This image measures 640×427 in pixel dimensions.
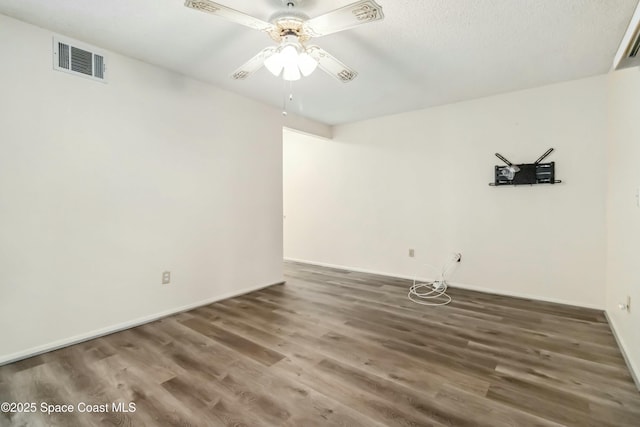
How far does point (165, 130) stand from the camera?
2.83m

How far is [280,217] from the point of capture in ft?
13.3

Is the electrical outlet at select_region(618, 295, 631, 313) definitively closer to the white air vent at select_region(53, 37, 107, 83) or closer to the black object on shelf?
the black object on shelf

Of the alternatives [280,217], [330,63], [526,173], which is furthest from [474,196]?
[330,63]

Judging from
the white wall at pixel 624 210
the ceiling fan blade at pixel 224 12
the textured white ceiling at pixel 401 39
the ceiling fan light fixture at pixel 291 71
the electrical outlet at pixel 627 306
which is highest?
the textured white ceiling at pixel 401 39

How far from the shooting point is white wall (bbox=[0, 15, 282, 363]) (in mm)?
2068

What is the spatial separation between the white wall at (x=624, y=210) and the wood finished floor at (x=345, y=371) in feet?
0.74

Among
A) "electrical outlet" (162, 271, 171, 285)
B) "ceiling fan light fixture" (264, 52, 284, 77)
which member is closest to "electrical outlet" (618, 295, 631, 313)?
"ceiling fan light fixture" (264, 52, 284, 77)

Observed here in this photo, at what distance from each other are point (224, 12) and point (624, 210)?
3.14 meters

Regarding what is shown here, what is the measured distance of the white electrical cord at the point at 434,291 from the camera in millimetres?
3316

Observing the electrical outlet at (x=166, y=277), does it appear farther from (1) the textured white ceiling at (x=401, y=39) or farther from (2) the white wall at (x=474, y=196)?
(2) the white wall at (x=474, y=196)

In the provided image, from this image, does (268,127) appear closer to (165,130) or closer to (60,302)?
(165,130)

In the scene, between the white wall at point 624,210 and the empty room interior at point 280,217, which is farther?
the white wall at point 624,210

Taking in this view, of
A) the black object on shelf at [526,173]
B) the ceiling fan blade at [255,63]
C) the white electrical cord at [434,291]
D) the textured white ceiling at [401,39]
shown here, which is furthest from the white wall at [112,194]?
the black object on shelf at [526,173]

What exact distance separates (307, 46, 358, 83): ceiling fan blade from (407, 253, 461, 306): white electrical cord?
98.3 inches
